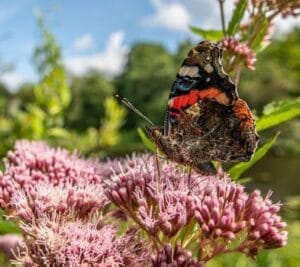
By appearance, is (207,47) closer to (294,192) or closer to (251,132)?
(251,132)

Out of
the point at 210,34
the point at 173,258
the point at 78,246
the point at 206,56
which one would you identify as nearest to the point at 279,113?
the point at 206,56

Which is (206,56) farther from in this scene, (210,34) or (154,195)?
(154,195)

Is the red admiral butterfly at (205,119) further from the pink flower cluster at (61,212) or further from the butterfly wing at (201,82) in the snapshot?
the pink flower cluster at (61,212)

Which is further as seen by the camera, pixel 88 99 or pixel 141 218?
pixel 88 99

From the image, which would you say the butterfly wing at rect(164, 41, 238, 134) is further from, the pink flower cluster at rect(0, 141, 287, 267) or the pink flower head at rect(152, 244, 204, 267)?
the pink flower head at rect(152, 244, 204, 267)

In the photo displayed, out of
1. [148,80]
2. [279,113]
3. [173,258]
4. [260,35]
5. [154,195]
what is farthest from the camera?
[148,80]

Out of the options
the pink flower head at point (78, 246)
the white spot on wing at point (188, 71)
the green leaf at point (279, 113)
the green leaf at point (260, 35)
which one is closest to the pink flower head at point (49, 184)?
the pink flower head at point (78, 246)

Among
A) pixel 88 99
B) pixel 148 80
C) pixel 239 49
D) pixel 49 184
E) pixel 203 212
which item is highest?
pixel 148 80

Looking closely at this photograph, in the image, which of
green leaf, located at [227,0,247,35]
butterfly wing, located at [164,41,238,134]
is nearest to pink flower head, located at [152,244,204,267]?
butterfly wing, located at [164,41,238,134]
